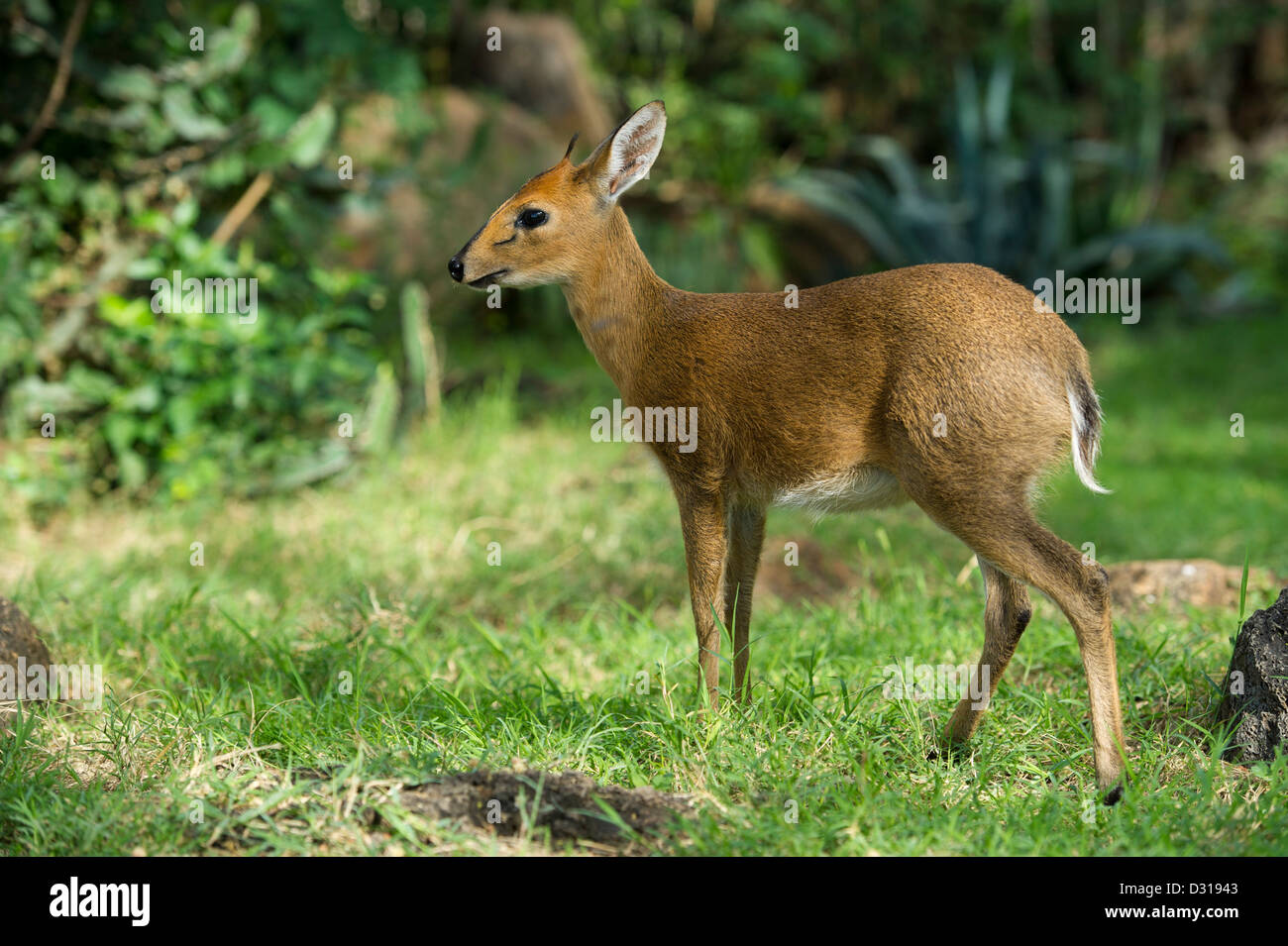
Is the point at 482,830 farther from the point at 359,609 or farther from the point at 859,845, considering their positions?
the point at 359,609

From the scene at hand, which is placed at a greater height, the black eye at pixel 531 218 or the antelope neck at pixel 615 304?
the black eye at pixel 531 218

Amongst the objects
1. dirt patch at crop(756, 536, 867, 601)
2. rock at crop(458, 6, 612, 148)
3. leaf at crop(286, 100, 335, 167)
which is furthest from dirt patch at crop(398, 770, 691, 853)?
rock at crop(458, 6, 612, 148)

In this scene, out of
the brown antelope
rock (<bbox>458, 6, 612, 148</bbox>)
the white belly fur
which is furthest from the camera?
rock (<bbox>458, 6, 612, 148</bbox>)

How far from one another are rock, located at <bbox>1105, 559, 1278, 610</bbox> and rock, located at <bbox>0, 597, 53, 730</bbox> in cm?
348

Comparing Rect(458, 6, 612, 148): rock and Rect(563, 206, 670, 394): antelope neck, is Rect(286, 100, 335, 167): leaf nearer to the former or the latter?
Rect(563, 206, 670, 394): antelope neck

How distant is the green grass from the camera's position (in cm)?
282

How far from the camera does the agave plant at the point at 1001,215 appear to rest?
10.0m

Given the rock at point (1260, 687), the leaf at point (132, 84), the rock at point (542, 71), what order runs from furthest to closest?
the rock at point (542, 71) → the leaf at point (132, 84) → the rock at point (1260, 687)

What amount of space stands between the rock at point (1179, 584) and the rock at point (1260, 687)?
1.11 metres

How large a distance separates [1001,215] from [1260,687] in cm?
764

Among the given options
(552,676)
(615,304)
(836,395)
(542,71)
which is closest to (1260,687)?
(836,395)

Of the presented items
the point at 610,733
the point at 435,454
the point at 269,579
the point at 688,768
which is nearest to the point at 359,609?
the point at 269,579

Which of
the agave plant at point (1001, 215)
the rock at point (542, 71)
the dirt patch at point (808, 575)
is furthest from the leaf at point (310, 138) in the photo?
the agave plant at point (1001, 215)

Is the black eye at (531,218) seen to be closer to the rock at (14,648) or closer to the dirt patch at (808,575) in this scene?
the rock at (14,648)
